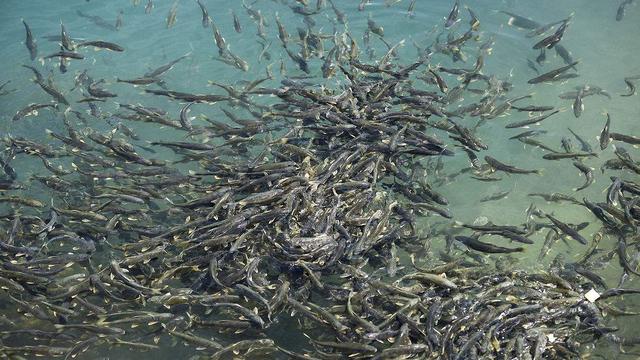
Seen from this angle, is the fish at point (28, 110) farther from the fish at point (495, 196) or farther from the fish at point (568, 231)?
the fish at point (568, 231)

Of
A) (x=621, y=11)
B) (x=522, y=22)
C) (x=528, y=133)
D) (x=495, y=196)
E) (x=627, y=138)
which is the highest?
(x=621, y=11)

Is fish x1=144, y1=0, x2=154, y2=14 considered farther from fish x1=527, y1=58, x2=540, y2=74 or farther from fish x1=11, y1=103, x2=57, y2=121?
fish x1=527, y1=58, x2=540, y2=74

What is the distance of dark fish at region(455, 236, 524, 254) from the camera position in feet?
22.9

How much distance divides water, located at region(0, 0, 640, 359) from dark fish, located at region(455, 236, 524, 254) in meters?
0.69

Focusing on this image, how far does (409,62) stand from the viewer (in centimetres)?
1197

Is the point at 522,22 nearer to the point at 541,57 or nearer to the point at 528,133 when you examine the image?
the point at 541,57

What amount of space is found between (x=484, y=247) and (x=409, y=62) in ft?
19.3

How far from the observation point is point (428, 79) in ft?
34.1

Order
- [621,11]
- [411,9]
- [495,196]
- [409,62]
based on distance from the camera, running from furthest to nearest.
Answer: [411,9]
[621,11]
[409,62]
[495,196]

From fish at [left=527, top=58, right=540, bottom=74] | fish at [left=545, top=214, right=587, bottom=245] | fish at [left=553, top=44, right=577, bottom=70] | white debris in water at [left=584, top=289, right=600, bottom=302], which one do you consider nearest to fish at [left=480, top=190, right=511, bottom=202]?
fish at [left=545, top=214, right=587, bottom=245]

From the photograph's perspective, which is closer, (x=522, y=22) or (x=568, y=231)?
(x=568, y=231)

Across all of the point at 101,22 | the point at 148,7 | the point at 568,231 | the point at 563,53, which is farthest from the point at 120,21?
the point at 568,231

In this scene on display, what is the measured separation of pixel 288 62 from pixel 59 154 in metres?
5.04

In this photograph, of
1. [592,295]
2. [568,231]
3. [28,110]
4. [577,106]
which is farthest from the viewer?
[28,110]
